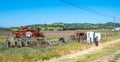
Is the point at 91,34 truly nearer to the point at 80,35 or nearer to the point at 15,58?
the point at 80,35

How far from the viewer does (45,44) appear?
39.8 metres

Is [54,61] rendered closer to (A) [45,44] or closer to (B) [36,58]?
(B) [36,58]

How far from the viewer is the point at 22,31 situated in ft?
177

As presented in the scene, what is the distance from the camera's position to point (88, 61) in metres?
22.0

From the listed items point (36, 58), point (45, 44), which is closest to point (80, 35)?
point (45, 44)

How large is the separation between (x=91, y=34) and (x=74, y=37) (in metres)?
5.23

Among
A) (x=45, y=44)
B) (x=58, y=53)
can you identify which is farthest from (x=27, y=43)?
(x=58, y=53)

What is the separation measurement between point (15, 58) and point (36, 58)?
2.43 m

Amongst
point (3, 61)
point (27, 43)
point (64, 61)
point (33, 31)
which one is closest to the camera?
point (3, 61)

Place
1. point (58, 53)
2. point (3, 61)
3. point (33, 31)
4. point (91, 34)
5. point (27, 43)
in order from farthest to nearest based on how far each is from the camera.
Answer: point (33, 31) → point (91, 34) → point (27, 43) → point (58, 53) → point (3, 61)

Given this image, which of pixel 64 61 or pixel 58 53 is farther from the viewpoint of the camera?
pixel 58 53

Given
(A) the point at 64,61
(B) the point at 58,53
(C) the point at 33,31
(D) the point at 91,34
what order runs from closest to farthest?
(A) the point at 64,61, (B) the point at 58,53, (D) the point at 91,34, (C) the point at 33,31

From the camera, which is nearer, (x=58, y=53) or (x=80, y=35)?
(x=58, y=53)

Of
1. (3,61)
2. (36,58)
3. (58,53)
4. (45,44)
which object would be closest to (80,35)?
(45,44)
